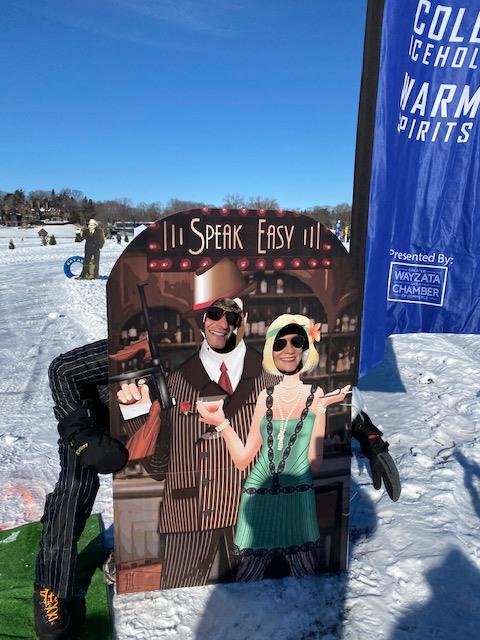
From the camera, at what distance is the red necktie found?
244 centimetres

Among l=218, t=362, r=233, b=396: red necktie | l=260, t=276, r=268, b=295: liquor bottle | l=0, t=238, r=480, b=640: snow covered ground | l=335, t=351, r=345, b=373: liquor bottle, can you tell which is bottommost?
l=0, t=238, r=480, b=640: snow covered ground

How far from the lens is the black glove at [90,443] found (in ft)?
7.29

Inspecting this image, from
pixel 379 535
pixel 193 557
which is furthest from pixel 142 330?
pixel 379 535

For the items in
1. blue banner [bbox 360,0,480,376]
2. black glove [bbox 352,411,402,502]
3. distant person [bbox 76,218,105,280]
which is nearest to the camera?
black glove [bbox 352,411,402,502]

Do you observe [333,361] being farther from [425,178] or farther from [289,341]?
[425,178]

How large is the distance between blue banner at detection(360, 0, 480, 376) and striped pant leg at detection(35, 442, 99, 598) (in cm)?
201

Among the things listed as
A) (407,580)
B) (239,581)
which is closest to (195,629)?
(239,581)

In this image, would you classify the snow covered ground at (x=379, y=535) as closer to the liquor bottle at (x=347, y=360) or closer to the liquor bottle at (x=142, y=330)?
the liquor bottle at (x=347, y=360)

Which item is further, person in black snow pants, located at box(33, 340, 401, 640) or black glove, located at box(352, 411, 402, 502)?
black glove, located at box(352, 411, 402, 502)

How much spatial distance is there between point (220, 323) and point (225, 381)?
30 cm

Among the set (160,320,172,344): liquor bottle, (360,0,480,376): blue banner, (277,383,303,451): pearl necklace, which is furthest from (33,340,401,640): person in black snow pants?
(360,0,480,376): blue banner

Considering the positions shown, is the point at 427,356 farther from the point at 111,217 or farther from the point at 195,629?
the point at 111,217

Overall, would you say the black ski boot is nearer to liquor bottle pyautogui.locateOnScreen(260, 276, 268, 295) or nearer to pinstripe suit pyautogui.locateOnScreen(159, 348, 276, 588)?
pinstripe suit pyautogui.locateOnScreen(159, 348, 276, 588)

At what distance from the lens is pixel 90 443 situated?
222 cm
